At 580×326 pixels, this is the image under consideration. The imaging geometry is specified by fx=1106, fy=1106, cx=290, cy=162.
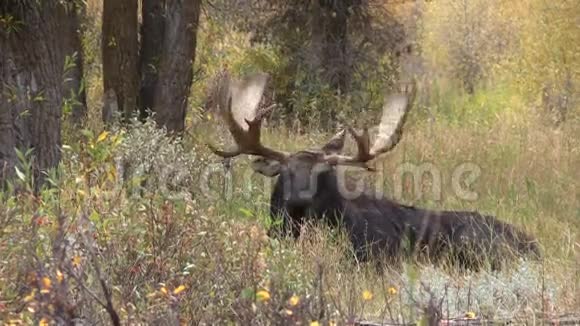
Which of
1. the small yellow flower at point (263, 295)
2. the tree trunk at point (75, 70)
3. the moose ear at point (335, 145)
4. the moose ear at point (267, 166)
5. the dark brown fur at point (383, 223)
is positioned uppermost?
the tree trunk at point (75, 70)

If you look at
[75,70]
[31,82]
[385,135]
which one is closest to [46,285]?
[31,82]

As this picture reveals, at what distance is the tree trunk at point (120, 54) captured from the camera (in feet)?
40.1

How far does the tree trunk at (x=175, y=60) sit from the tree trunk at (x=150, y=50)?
0.24 m

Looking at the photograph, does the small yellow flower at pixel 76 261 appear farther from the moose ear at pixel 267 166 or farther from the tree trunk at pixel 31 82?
the moose ear at pixel 267 166

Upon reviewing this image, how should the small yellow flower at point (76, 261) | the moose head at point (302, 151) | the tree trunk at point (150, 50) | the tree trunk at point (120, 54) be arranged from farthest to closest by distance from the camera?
1. the tree trunk at point (150, 50)
2. the tree trunk at point (120, 54)
3. the moose head at point (302, 151)
4. the small yellow flower at point (76, 261)

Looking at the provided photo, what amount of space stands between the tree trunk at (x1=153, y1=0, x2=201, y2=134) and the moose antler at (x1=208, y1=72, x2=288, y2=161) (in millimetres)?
1677

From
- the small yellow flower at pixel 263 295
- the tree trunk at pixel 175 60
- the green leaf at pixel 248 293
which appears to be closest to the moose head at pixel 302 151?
the tree trunk at pixel 175 60

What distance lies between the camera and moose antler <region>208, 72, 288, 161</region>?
9508mm

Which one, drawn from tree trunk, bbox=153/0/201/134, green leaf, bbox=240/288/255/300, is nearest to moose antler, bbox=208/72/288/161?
tree trunk, bbox=153/0/201/134

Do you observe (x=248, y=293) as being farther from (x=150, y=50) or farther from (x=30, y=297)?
(x=150, y=50)

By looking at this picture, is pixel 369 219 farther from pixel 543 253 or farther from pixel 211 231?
pixel 211 231

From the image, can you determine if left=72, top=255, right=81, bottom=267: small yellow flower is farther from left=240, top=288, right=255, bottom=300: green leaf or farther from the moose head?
the moose head

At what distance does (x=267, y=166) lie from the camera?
9.38 meters

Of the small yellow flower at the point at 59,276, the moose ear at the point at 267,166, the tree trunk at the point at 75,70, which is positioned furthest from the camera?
the tree trunk at the point at 75,70
